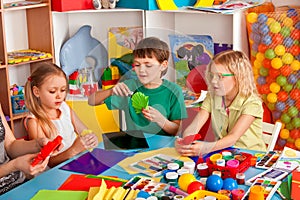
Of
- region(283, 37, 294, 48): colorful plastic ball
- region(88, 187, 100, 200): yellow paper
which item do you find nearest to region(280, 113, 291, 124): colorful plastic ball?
region(283, 37, 294, 48): colorful plastic ball

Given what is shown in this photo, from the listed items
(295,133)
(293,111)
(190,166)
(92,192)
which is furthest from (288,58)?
(92,192)

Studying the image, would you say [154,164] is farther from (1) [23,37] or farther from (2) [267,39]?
(1) [23,37]

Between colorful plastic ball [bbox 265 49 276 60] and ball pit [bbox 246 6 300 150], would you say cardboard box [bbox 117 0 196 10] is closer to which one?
ball pit [bbox 246 6 300 150]

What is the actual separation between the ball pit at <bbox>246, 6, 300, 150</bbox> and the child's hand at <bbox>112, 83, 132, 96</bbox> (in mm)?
1231

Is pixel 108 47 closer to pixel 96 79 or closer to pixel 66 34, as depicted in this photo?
pixel 96 79

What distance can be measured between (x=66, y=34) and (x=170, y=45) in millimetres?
1663

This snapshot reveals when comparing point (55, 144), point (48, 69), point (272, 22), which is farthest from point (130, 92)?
point (272, 22)

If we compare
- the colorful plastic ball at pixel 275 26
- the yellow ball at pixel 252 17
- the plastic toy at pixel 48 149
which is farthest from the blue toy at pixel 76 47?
the plastic toy at pixel 48 149

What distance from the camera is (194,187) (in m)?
1.34

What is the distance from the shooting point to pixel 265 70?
2.59 meters

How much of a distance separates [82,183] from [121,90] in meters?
0.28

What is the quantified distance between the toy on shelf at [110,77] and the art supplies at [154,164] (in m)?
0.25

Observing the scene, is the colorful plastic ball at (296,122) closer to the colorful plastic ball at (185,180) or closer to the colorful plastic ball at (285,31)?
the colorful plastic ball at (285,31)

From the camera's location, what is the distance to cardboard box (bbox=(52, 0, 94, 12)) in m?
2.80
